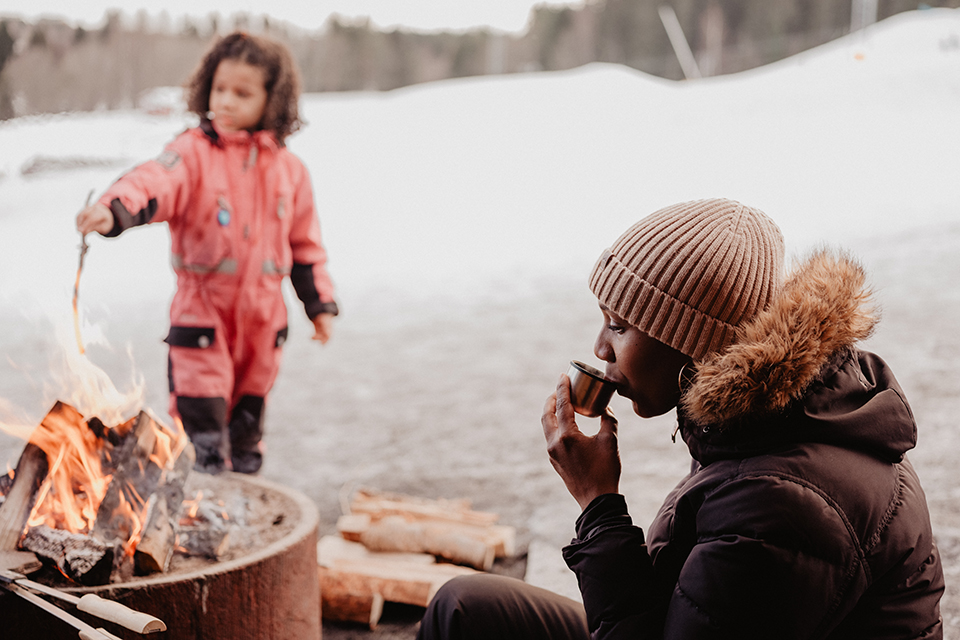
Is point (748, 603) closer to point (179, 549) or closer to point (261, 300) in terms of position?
point (179, 549)

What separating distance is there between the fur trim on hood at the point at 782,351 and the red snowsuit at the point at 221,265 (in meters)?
1.97

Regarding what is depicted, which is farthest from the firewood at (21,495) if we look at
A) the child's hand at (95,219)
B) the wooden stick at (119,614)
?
the child's hand at (95,219)

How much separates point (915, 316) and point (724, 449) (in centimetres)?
538

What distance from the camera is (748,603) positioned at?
42.9 inches

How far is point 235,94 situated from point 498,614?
219cm

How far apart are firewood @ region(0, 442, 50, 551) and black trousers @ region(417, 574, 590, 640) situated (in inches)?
36.6

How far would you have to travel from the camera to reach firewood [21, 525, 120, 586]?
1630mm

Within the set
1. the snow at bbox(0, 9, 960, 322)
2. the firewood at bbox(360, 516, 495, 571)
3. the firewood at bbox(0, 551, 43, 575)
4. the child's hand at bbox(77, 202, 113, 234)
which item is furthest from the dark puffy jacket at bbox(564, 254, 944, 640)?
the snow at bbox(0, 9, 960, 322)

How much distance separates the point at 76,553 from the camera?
165 centimetres

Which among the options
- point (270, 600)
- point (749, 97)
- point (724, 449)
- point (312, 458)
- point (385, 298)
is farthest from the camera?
point (749, 97)

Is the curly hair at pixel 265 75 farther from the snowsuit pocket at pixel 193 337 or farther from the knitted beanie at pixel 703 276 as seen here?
the knitted beanie at pixel 703 276

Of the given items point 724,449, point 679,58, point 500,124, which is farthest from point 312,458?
point 679,58

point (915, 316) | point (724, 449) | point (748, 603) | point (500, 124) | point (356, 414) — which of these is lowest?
point (356, 414)

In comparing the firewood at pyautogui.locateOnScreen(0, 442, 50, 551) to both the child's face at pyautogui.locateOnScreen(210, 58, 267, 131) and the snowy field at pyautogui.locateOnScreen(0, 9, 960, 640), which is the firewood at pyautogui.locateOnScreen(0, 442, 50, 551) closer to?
the snowy field at pyautogui.locateOnScreen(0, 9, 960, 640)
